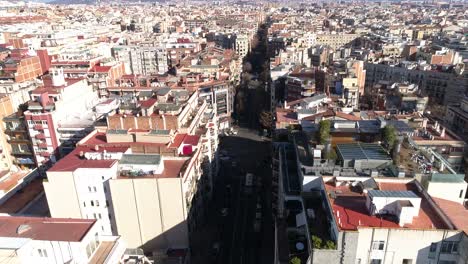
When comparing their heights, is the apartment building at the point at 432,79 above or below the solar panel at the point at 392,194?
below

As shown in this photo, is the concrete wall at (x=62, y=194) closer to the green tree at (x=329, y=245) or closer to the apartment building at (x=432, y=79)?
the green tree at (x=329, y=245)

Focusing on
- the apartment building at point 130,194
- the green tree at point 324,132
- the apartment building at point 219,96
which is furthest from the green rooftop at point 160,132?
the apartment building at point 219,96

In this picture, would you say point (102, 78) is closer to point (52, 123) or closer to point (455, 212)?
point (52, 123)

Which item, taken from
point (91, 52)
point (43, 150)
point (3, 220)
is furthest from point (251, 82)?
point (3, 220)

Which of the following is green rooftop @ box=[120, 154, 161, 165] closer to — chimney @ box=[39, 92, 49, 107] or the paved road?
the paved road

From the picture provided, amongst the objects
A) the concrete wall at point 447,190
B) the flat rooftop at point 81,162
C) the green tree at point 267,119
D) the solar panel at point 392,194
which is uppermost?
the solar panel at point 392,194

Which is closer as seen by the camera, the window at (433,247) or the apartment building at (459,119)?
the window at (433,247)

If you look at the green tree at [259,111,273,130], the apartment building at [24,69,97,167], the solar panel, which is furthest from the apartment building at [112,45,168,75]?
the solar panel
